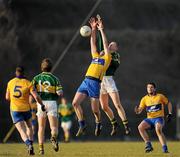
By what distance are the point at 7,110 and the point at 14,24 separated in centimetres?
1054

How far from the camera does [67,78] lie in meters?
56.7

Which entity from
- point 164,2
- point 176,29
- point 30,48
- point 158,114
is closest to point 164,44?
point 176,29

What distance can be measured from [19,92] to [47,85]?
821mm

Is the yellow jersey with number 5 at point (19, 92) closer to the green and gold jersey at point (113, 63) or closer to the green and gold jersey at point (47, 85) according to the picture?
the green and gold jersey at point (47, 85)

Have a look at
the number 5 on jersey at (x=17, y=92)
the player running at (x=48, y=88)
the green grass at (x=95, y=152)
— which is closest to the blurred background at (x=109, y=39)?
the green grass at (x=95, y=152)

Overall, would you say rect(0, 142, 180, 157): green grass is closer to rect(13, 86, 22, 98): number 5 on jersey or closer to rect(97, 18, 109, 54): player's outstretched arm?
rect(13, 86, 22, 98): number 5 on jersey

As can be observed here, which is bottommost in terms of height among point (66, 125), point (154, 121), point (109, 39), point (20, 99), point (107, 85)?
point (154, 121)

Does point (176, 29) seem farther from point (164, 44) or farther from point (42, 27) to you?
point (42, 27)

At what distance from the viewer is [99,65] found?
22.2 meters

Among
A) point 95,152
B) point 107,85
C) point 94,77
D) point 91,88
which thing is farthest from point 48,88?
point 95,152

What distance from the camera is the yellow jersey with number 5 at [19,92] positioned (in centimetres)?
2131

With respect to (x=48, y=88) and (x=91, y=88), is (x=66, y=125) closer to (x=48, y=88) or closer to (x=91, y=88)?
(x=91, y=88)

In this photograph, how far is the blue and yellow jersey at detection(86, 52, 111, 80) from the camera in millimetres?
22109

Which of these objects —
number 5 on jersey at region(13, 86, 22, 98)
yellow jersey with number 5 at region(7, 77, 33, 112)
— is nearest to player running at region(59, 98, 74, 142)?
yellow jersey with number 5 at region(7, 77, 33, 112)
